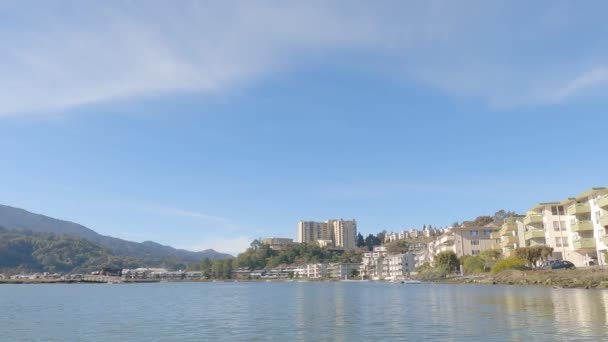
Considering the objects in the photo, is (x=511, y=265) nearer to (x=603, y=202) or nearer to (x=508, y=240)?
(x=603, y=202)

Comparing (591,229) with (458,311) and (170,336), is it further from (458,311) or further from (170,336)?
(170,336)

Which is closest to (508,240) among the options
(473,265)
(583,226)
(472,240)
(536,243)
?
(473,265)

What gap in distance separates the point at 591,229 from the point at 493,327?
63720 millimetres

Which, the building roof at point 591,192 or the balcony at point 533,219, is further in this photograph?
the balcony at point 533,219

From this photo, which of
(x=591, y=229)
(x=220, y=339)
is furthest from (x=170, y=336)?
(x=591, y=229)

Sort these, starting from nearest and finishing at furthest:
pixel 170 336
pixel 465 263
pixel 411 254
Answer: pixel 170 336
pixel 465 263
pixel 411 254

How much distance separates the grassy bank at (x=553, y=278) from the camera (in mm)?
61031

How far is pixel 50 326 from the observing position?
3994cm

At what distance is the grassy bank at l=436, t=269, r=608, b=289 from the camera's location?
61031 mm

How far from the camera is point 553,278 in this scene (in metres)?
71.0

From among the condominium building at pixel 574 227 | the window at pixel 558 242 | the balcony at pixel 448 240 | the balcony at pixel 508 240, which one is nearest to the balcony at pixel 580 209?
the condominium building at pixel 574 227

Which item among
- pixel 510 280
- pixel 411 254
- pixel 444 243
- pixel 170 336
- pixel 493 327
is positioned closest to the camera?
pixel 493 327

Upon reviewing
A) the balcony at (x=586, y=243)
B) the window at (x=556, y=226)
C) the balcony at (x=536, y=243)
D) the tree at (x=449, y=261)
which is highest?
the window at (x=556, y=226)

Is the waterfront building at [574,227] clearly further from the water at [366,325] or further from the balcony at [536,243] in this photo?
the water at [366,325]
